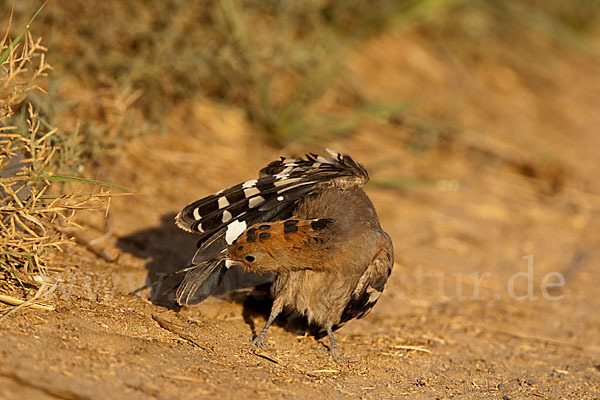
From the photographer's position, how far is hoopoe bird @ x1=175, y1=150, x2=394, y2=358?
121 inches

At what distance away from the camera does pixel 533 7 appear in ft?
29.8

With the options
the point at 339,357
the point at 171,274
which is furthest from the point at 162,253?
the point at 339,357

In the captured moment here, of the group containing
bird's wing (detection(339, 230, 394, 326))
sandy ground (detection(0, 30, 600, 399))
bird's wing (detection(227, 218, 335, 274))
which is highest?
bird's wing (detection(227, 218, 335, 274))

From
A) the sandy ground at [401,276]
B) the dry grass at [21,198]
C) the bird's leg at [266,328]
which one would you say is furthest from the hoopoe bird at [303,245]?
the dry grass at [21,198]

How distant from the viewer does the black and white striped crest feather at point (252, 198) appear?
10.4ft

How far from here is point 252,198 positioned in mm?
3197

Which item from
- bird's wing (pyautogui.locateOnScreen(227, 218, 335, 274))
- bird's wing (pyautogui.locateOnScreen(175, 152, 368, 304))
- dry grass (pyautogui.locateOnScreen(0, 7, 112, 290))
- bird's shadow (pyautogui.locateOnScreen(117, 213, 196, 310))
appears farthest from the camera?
bird's shadow (pyautogui.locateOnScreen(117, 213, 196, 310))

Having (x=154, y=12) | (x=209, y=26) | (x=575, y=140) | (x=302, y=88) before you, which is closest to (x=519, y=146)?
(x=575, y=140)

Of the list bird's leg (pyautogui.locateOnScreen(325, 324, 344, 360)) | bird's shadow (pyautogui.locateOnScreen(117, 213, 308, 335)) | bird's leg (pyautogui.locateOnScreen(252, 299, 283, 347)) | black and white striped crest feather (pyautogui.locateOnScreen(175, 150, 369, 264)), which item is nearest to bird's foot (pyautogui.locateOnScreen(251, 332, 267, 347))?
bird's leg (pyautogui.locateOnScreen(252, 299, 283, 347))

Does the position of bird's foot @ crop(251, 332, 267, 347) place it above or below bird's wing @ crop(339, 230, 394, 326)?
below

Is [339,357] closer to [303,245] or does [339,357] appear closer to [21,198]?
[303,245]

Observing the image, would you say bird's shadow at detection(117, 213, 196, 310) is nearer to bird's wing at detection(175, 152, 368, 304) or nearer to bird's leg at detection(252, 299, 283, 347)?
bird's wing at detection(175, 152, 368, 304)

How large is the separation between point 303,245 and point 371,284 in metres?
0.41

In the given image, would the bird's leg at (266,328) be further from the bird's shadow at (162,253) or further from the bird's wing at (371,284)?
the bird's shadow at (162,253)
